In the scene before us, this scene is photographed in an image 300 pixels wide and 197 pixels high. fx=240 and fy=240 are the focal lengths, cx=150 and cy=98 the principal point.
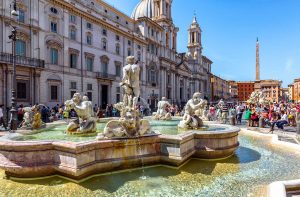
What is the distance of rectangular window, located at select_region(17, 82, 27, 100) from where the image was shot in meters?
21.1

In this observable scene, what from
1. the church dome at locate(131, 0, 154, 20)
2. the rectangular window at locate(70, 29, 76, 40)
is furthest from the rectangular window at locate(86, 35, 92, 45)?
the church dome at locate(131, 0, 154, 20)

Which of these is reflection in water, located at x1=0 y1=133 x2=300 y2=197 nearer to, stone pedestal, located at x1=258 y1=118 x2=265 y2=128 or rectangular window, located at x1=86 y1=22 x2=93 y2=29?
stone pedestal, located at x1=258 y1=118 x2=265 y2=128

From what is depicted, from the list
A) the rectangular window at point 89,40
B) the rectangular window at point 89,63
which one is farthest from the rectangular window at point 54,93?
the rectangular window at point 89,40

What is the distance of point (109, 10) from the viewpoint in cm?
3591

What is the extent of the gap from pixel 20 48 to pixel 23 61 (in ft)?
4.29

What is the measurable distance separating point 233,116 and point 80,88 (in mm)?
18942

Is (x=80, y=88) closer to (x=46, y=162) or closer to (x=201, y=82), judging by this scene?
(x=46, y=162)

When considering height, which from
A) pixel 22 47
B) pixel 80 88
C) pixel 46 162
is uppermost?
pixel 22 47

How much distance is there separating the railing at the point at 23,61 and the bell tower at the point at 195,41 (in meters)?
51.8

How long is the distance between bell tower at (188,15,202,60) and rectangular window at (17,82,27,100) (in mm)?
53397

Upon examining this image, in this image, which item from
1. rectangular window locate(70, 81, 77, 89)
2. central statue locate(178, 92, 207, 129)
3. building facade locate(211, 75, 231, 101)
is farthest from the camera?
building facade locate(211, 75, 231, 101)

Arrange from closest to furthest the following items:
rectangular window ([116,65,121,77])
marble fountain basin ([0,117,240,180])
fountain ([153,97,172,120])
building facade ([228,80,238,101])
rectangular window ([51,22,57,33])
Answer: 1. marble fountain basin ([0,117,240,180])
2. fountain ([153,97,172,120])
3. rectangular window ([51,22,57,33])
4. rectangular window ([116,65,121,77])
5. building facade ([228,80,238,101])

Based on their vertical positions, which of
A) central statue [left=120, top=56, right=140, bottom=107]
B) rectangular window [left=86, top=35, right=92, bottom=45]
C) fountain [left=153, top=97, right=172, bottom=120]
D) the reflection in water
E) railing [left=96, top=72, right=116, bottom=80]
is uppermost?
rectangular window [left=86, top=35, right=92, bottom=45]

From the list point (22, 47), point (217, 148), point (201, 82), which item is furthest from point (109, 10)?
point (201, 82)
